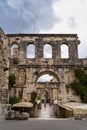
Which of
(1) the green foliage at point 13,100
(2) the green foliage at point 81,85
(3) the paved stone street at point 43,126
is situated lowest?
(3) the paved stone street at point 43,126

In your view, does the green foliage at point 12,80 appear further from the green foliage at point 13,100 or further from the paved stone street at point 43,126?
the paved stone street at point 43,126

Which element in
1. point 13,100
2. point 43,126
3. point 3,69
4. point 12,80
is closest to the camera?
point 43,126

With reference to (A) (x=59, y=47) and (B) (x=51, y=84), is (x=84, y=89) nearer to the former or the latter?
(B) (x=51, y=84)

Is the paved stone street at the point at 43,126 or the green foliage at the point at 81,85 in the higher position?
the green foliage at the point at 81,85

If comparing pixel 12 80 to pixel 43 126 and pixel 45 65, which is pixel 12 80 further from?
pixel 43 126

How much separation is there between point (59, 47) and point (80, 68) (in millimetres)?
3514

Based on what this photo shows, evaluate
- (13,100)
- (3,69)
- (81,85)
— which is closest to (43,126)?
(3,69)

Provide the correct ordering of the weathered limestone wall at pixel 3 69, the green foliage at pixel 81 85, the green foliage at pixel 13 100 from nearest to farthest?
the weathered limestone wall at pixel 3 69, the green foliage at pixel 13 100, the green foliage at pixel 81 85

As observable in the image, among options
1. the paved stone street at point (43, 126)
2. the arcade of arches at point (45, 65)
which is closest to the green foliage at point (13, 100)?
the arcade of arches at point (45, 65)

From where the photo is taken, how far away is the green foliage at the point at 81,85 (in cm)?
2862

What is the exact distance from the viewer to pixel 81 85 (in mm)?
29000

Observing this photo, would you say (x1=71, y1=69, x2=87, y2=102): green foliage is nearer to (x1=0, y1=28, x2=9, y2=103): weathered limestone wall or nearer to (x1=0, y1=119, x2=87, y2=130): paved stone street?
(x1=0, y1=28, x2=9, y2=103): weathered limestone wall

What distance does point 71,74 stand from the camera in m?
30.0

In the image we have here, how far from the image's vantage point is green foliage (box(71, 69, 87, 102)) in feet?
93.9
